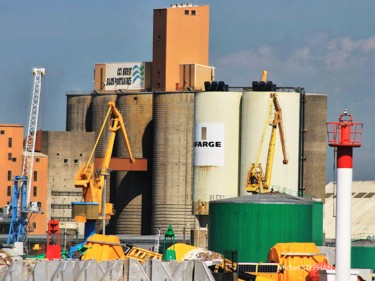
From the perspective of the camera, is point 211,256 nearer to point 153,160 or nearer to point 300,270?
point 300,270

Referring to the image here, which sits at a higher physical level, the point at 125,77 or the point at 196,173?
the point at 125,77

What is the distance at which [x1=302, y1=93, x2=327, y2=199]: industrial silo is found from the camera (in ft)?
522

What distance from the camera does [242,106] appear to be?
156250 millimetres

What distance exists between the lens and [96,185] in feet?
516

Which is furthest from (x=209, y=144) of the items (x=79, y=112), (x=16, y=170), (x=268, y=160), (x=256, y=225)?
(x=256, y=225)

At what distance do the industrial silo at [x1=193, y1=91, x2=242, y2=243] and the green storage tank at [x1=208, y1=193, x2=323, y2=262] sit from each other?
4266cm

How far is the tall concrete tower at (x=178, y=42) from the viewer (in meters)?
167

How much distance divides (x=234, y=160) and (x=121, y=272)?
106498mm

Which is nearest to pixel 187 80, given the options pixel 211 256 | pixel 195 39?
pixel 195 39

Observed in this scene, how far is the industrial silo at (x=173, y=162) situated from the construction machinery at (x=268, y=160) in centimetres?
1033

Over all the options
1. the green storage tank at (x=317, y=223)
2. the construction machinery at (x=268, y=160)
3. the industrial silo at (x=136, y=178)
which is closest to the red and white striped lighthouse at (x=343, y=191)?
the green storage tank at (x=317, y=223)

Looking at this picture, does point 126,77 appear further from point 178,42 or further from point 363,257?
point 363,257

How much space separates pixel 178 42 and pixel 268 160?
2434 cm

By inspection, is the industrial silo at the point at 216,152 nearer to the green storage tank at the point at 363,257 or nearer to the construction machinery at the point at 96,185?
the construction machinery at the point at 96,185
